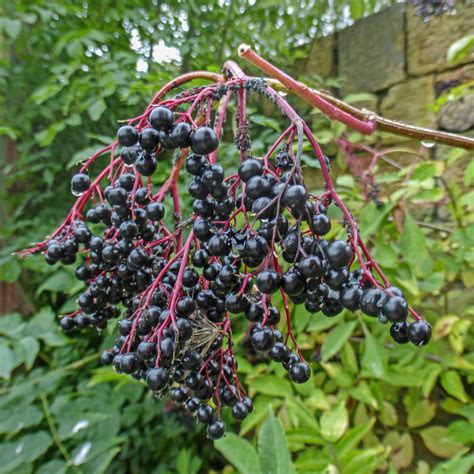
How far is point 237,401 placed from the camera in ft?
1.88

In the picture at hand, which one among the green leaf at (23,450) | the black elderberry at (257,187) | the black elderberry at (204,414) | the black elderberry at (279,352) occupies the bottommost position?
the green leaf at (23,450)

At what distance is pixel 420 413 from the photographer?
143cm

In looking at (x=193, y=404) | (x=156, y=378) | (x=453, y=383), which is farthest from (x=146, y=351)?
(x=453, y=383)

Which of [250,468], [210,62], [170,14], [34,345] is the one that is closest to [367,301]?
[250,468]

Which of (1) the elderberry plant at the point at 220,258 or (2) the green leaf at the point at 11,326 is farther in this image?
(2) the green leaf at the point at 11,326

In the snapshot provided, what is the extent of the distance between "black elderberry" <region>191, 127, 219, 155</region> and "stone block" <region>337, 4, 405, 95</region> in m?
1.61

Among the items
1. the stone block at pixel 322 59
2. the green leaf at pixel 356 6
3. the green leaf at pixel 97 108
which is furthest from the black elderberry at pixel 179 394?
the stone block at pixel 322 59

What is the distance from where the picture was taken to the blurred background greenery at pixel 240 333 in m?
1.03

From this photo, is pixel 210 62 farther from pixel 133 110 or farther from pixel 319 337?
pixel 319 337

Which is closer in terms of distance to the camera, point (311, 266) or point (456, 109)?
point (311, 266)

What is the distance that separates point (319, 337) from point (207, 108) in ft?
3.58

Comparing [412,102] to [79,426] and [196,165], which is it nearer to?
[196,165]

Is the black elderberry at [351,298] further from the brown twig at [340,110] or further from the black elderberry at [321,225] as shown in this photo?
the brown twig at [340,110]

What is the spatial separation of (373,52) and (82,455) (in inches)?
72.2
